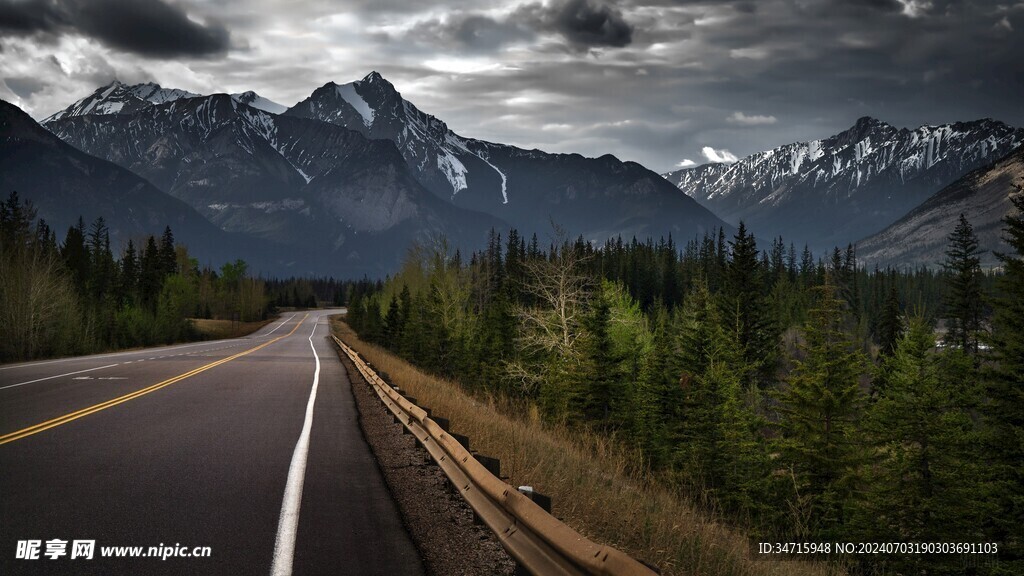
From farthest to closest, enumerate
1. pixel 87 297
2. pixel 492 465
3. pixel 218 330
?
1. pixel 218 330
2. pixel 87 297
3. pixel 492 465

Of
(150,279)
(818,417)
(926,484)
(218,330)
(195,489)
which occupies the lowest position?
(926,484)

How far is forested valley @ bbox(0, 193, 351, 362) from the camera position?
117ft

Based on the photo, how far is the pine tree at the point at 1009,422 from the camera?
17891mm

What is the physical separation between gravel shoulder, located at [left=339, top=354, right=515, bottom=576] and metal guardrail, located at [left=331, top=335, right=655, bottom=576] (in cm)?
22

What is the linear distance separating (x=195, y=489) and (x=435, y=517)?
8.46 ft

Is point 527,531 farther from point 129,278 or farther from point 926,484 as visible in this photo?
point 129,278

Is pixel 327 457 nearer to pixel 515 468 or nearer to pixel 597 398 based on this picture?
pixel 515 468

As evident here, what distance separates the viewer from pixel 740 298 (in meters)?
49.2

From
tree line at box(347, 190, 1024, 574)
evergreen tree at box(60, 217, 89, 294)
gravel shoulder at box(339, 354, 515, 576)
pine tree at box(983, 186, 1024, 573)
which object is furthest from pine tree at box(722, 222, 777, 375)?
evergreen tree at box(60, 217, 89, 294)

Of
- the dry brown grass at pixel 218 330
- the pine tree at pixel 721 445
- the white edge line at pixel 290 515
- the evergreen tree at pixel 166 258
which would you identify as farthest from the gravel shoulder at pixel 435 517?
the evergreen tree at pixel 166 258

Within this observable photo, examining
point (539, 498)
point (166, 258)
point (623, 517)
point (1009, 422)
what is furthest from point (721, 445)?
point (166, 258)

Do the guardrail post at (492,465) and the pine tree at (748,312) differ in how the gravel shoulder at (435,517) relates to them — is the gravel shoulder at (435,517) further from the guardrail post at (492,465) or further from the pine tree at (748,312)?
the pine tree at (748,312)

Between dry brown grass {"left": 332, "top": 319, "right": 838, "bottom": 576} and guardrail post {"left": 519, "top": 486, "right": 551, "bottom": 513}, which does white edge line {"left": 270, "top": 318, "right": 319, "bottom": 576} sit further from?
dry brown grass {"left": 332, "top": 319, "right": 838, "bottom": 576}

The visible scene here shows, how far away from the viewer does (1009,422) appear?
2112 centimetres
